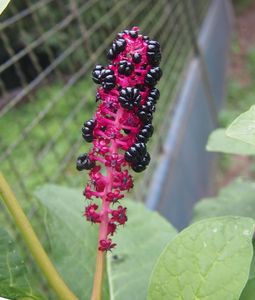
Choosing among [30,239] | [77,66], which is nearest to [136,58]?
[30,239]

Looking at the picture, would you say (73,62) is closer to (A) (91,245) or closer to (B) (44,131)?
(B) (44,131)

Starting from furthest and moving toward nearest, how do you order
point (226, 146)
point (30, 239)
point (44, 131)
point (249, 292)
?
point (44, 131) → point (226, 146) → point (249, 292) → point (30, 239)

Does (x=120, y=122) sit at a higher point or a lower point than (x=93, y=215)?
higher

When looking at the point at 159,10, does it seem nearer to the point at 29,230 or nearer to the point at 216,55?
the point at 216,55

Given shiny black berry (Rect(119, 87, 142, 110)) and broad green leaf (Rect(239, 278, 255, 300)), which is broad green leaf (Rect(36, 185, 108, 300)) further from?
shiny black berry (Rect(119, 87, 142, 110))

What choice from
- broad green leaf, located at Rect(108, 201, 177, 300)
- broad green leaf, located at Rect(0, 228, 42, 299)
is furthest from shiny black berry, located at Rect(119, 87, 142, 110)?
broad green leaf, located at Rect(108, 201, 177, 300)

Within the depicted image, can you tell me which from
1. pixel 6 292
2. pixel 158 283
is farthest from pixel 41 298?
pixel 158 283
